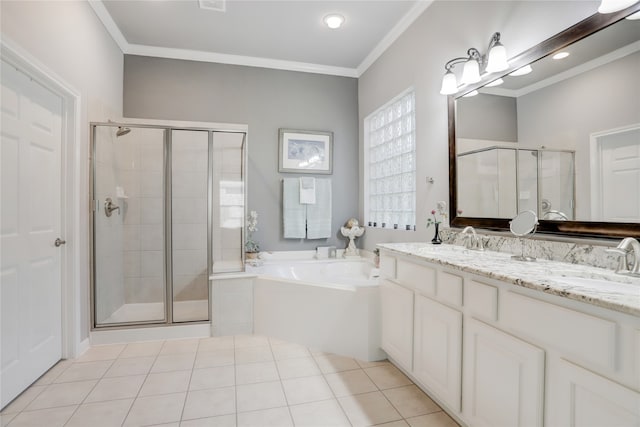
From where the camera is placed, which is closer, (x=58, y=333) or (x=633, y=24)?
(x=633, y=24)

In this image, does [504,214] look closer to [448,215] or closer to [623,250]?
[448,215]

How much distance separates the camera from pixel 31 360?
1979mm

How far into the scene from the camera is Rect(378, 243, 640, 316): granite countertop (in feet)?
2.95

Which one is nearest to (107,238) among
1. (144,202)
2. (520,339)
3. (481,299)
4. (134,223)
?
(134,223)

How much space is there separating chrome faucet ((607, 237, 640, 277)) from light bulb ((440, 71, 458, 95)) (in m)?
1.35

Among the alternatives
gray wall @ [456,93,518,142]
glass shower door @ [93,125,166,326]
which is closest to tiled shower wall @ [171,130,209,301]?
glass shower door @ [93,125,166,326]

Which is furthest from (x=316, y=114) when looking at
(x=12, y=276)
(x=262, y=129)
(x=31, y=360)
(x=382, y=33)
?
(x=31, y=360)

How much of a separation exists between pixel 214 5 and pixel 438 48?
73.1 inches

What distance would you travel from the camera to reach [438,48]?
2.40 meters

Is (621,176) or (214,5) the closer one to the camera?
(621,176)

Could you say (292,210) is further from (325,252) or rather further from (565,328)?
(565,328)

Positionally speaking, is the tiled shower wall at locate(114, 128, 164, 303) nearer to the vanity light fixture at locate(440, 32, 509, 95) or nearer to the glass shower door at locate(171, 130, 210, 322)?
the glass shower door at locate(171, 130, 210, 322)

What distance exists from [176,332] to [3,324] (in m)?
1.21

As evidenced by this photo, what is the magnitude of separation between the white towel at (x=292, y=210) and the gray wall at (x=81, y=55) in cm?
183
